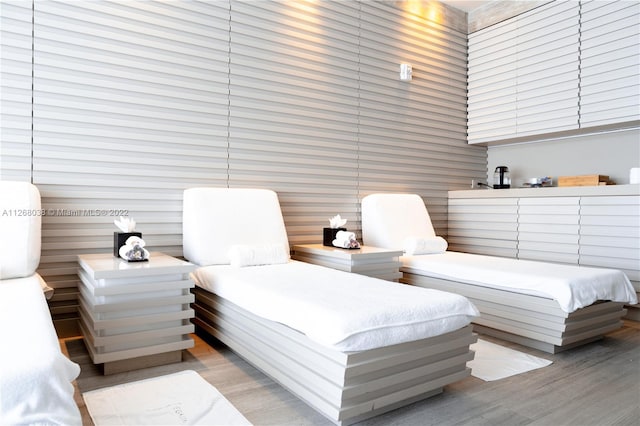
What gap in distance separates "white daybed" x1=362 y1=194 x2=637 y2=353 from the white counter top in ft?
3.34

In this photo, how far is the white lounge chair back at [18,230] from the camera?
2.60m

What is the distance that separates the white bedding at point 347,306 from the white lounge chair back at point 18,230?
44.8 inches

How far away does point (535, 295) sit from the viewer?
310 centimetres

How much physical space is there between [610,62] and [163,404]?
4.71 metres

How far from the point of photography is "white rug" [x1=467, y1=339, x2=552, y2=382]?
104 inches

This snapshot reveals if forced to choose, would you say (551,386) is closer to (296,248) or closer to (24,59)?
(296,248)

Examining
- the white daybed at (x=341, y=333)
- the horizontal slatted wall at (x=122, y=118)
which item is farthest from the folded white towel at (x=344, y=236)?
the horizontal slatted wall at (x=122, y=118)

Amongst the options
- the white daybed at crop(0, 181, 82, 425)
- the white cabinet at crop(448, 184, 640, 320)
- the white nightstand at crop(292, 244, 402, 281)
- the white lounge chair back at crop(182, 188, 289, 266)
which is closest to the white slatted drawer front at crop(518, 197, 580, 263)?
the white cabinet at crop(448, 184, 640, 320)

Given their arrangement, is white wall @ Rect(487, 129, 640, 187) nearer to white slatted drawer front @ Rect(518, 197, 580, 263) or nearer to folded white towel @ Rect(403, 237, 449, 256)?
white slatted drawer front @ Rect(518, 197, 580, 263)

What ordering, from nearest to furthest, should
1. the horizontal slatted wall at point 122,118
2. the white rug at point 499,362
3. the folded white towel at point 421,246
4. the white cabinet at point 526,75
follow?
1. the white rug at point 499,362
2. the horizontal slatted wall at point 122,118
3. the folded white towel at point 421,246
4. the white cabinet at point 526,75

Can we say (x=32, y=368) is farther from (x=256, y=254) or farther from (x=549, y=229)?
(x=549, y=229)

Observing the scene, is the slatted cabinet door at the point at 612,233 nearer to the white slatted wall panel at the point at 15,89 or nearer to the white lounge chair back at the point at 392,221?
the white lounge chair back at the point at 392,221

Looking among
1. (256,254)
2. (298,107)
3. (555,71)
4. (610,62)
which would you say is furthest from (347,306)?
(555,71)

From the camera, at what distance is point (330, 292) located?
244cm
